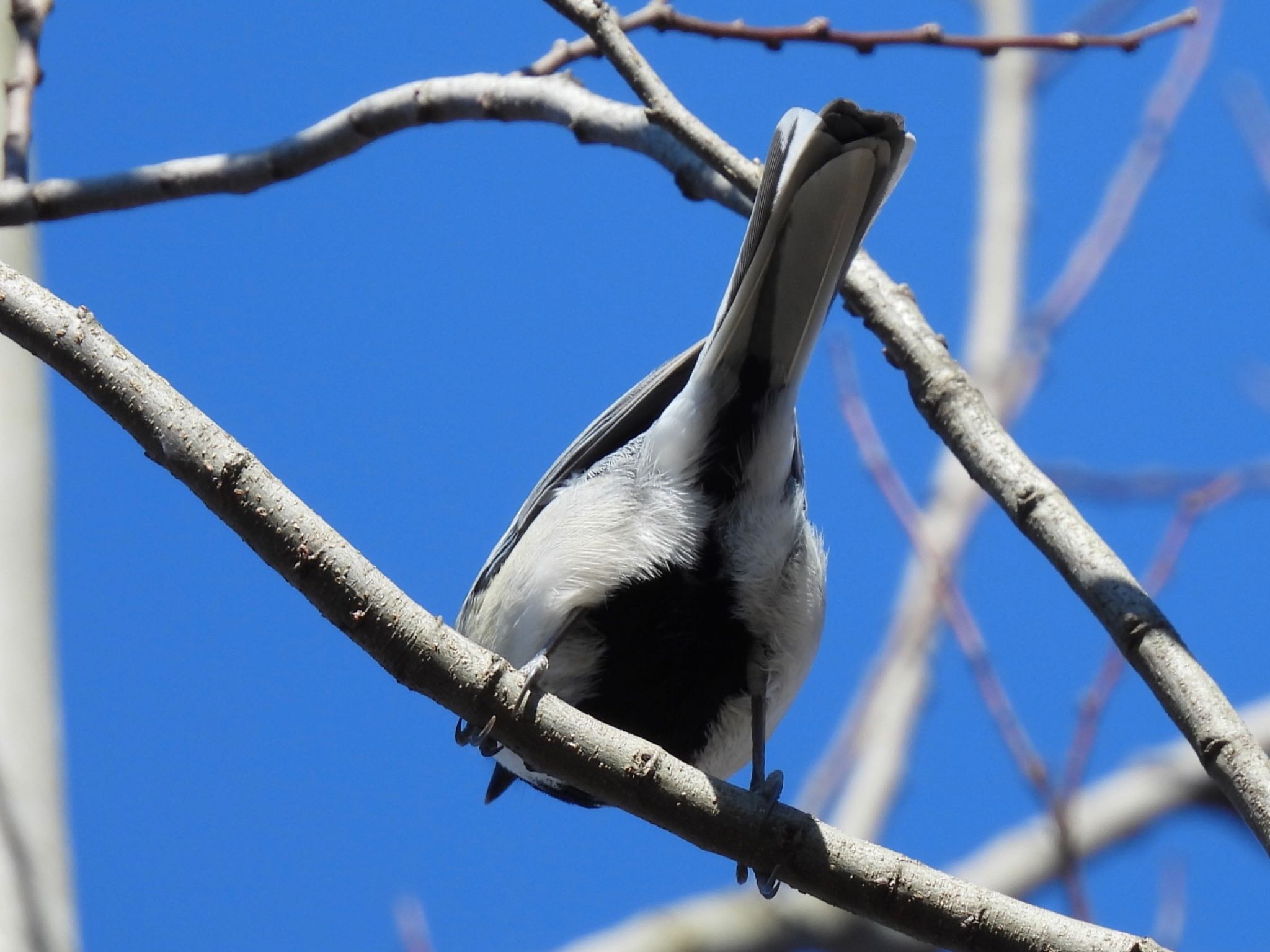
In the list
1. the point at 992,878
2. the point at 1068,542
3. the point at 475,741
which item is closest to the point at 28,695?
the point at 475,741

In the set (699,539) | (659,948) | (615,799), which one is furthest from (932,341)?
(659,948)

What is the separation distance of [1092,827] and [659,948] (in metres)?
1.44

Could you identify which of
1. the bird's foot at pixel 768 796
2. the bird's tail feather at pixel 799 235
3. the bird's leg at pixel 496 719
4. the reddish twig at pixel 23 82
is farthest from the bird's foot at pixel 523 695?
the reddish twig at pixel 23 82

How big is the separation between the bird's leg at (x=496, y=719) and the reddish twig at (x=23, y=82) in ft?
4.20

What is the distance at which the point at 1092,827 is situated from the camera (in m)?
3.91

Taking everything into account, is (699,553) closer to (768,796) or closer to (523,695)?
(768,796)

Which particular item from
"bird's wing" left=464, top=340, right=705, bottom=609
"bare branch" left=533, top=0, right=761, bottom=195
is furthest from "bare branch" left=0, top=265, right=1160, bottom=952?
"bare branch" left=533, top=0, right=761, bottom=195

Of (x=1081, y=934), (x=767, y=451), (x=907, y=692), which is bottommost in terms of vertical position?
(x=1081, y=934)

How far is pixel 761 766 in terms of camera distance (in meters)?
2.40

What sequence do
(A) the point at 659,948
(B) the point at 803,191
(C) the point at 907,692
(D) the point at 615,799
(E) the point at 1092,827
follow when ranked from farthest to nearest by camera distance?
1. (C) the point at 907,692
2. (E) the point at 1092,827
3. (A) the point at 659,948
4. (B) the point at 803,191
5. (D) the point at 615,799

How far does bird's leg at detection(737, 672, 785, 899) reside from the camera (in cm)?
205

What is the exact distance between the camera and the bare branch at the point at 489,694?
163cm

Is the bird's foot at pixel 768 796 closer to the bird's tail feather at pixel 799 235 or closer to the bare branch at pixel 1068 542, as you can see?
the bare branch at pixel 1068 542

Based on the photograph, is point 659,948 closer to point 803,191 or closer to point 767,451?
point 767,451
